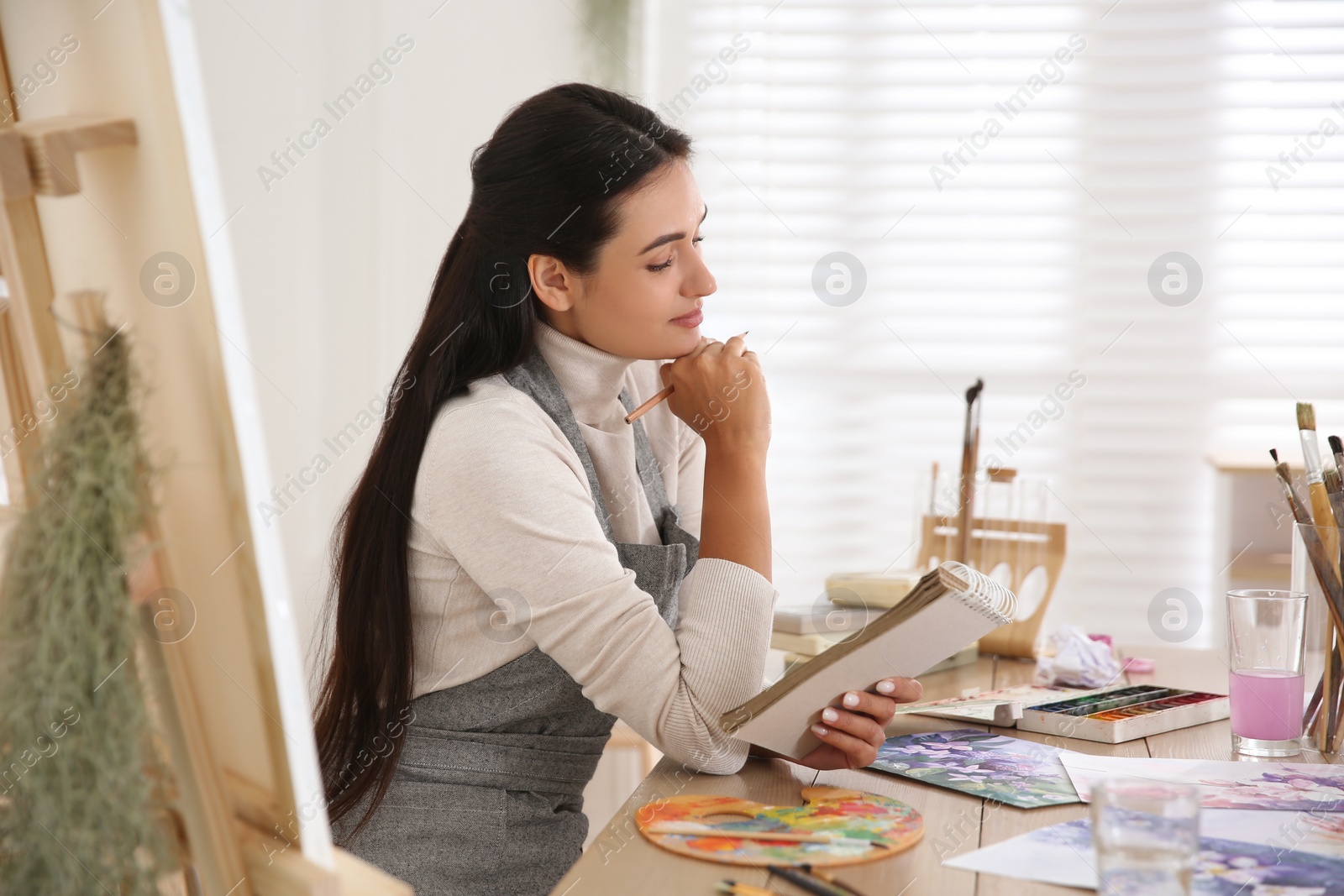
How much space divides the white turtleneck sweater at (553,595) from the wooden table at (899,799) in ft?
0.17

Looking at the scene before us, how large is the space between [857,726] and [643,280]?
0.57 meters

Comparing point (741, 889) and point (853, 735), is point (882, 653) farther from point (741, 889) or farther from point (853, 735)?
point (741, 889)

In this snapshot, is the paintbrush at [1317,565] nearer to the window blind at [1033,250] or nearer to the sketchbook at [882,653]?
the sketchbook at [882,653]

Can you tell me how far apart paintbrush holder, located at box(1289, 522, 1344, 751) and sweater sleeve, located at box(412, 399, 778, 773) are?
0.51 metres

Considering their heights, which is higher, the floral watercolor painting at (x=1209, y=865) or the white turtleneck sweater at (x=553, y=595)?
the white turtleneck sweater at (x=553, y=595)

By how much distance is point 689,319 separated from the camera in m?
1.31

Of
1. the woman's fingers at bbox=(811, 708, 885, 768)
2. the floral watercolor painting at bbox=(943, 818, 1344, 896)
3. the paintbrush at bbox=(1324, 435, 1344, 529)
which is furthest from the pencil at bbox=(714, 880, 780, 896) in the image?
the paintbrush at bbox=(1324, 435, 1344, 529)

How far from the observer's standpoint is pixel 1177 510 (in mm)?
2814

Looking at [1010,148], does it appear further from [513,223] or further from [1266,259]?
[513,223]

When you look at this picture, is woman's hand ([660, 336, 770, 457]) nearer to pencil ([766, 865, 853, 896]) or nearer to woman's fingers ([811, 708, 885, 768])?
woman's fingers ([811, 708, 885, 768])

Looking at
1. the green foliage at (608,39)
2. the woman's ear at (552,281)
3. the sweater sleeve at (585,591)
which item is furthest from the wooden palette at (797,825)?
the green foliage at (608,39)

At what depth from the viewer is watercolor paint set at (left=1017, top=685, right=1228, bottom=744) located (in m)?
1.09

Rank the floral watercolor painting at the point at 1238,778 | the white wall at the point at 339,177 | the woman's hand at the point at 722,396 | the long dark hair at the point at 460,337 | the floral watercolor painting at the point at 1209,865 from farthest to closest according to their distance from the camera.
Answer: the white wall at the point at 339,177 < the woman's hand at the point at 722,396 < the long dark hair at the point at 460,337 < the floral watercolor painting at the point at 1238,778 < the floral watercolor painting at the point at 1209,865

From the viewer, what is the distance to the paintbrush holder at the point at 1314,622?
3.37 feet
